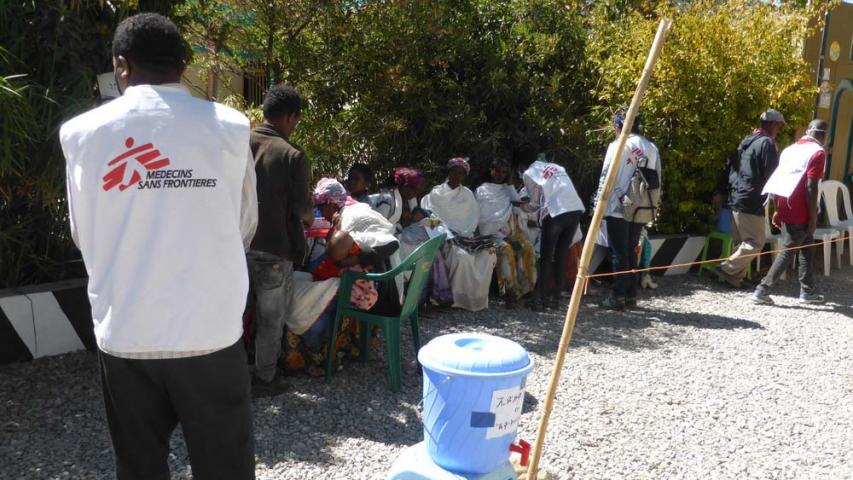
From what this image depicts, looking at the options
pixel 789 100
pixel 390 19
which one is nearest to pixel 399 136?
pixel 390 19

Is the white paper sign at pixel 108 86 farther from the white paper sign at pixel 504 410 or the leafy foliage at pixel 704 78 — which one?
the leafy foliage at pixel 704 78

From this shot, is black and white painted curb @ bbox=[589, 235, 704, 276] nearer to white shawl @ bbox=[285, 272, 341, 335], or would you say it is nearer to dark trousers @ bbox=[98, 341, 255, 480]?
white shawl @ bbox=[285, 272, 341, 335]

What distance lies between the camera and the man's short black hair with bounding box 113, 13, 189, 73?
2.28 meters

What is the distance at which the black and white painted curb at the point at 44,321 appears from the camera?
184 inches

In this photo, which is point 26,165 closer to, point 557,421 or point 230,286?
point 230,286

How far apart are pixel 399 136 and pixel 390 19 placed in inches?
46.6

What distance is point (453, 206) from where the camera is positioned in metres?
6.92

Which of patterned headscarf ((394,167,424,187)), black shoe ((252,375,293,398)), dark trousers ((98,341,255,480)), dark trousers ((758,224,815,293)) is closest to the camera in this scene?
dark trousers ((98,341,255,480))

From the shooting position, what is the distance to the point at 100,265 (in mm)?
2201

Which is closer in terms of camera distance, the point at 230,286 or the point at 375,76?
the point at 230,286

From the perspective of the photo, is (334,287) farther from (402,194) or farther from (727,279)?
(727,279)

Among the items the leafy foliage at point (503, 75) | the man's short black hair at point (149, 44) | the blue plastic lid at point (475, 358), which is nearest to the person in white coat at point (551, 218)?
the leafy foliage at point (503, 75)

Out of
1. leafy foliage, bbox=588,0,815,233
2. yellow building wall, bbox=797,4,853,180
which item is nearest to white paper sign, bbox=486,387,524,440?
leafy foliage, bbox=588,0,815,233

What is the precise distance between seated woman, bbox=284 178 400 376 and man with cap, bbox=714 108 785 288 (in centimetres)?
462
